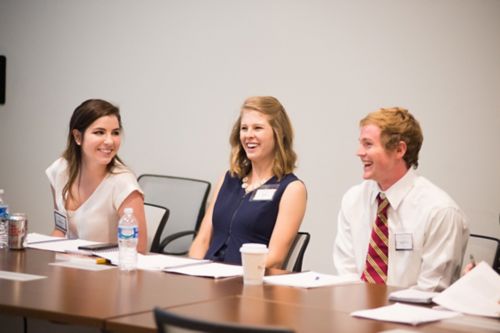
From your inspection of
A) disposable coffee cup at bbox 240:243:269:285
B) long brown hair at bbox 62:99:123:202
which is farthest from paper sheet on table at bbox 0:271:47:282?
long brown hair at bbox 62:99:123:202

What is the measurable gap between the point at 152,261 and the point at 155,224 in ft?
3.28

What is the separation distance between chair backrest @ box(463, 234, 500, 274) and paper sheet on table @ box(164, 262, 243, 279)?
1171mm

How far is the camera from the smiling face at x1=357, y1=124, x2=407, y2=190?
355 centimetres

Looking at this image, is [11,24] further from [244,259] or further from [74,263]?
[244,259]

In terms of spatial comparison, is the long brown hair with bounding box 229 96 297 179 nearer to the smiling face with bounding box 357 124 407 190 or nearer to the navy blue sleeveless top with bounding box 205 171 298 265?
the navy blue sleeveless top with bounding box 205 171 298 265

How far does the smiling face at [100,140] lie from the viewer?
4.14m

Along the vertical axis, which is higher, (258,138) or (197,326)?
(258,138)

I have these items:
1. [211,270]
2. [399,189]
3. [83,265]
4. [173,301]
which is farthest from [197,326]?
[399,189]

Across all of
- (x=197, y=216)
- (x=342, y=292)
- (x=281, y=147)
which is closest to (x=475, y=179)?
(x=281, y=147)

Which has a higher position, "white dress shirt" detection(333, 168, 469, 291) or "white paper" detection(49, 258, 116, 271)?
"white dress shirt" detection(333, 168, 469, 291)

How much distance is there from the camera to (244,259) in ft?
9.34

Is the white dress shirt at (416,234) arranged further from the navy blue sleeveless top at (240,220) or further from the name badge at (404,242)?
the navy blue sleeveless top at (240,220)

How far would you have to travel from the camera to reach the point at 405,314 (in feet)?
7.66

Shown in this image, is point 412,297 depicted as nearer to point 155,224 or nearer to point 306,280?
point 306,280
